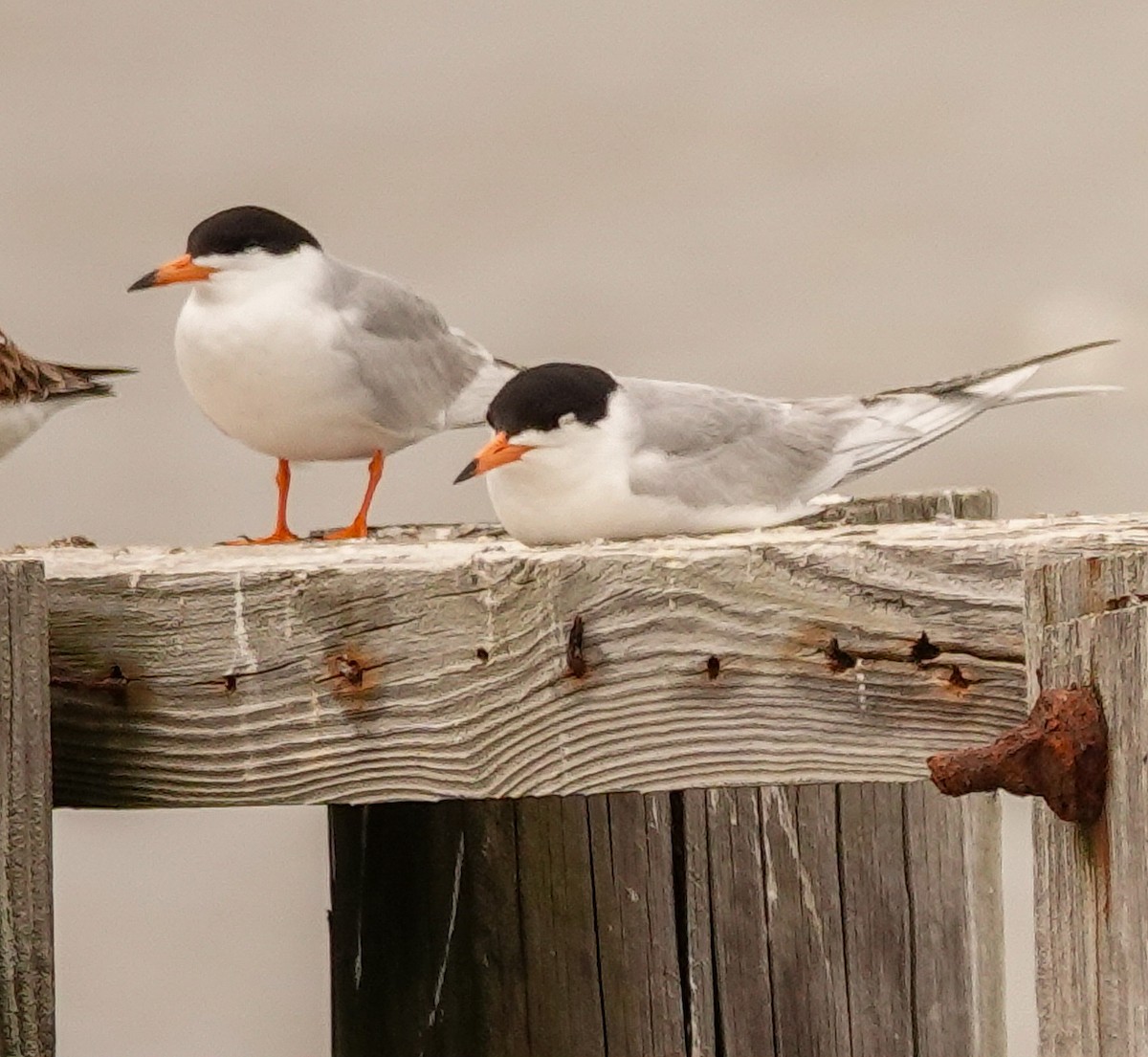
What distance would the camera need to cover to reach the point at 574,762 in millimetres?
2303

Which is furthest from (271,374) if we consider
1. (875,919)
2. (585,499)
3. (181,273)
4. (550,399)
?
(875,919)

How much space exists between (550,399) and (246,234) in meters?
1.15

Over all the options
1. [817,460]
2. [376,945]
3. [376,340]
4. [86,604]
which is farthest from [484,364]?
[86,604]

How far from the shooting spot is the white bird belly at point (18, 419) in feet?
16.7

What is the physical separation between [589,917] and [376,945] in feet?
1.11

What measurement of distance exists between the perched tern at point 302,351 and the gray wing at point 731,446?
75 cm

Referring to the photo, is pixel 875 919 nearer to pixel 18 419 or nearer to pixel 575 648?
pixel 575 648

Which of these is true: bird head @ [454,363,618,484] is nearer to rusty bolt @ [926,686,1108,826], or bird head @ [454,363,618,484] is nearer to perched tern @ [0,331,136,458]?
rusty bolt @ [926,686,1108,826]

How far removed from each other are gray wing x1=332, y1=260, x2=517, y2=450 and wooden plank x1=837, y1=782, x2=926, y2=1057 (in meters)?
1.54

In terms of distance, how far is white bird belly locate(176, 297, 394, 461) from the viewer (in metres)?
4.18

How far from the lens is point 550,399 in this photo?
3.43 m

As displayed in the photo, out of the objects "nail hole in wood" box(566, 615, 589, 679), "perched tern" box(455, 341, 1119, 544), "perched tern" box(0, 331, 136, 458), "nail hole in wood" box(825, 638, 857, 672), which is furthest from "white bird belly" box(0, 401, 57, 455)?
"nail hole in wood" box(825, 638, 857, 672)

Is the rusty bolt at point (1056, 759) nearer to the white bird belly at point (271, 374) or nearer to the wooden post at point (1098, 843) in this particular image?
the wooden post at point (1098, 843)

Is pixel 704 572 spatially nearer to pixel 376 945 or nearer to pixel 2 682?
pixel 2 682
